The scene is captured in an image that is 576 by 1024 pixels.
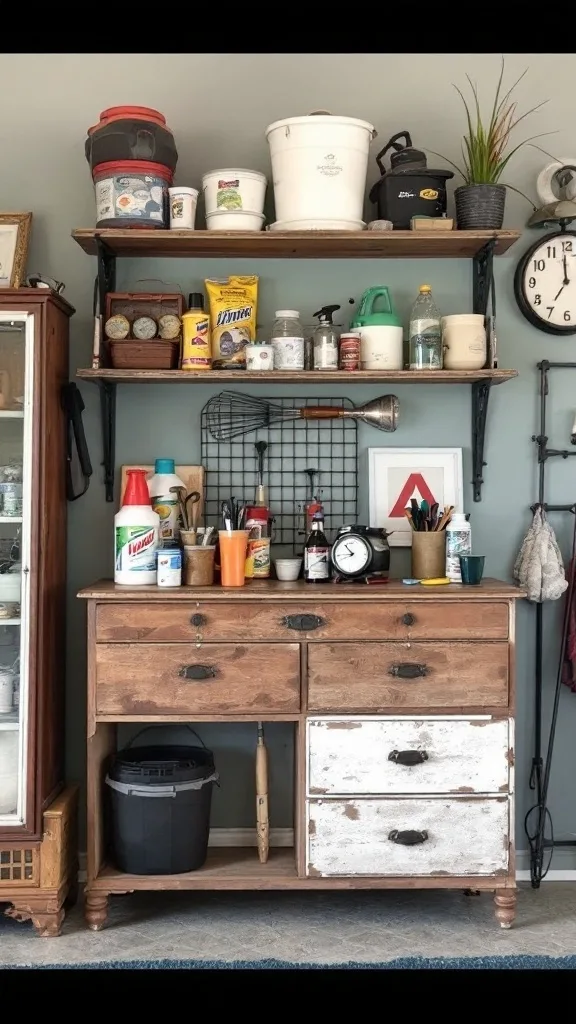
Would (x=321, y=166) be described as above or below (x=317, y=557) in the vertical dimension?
above

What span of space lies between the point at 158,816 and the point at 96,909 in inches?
12.3

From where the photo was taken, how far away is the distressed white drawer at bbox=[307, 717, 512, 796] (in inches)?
118

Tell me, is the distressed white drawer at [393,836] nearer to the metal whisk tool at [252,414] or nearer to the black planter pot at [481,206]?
the metal whisk tool at [252,414]

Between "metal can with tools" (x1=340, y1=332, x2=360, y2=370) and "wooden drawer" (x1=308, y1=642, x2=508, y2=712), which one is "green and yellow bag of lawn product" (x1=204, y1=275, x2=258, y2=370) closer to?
"metal can with tools" (x1=340, y1=332, x2=360, y2=370)

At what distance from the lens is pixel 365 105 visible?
3520 mm

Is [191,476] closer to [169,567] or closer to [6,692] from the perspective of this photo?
[169,567]

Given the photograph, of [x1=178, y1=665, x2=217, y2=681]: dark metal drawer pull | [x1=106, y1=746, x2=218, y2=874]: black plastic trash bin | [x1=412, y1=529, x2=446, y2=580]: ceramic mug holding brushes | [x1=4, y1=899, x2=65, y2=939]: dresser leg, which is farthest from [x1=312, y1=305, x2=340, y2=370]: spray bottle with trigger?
[x1=4, y1=899, x2=65, y2=939]: dresser leg

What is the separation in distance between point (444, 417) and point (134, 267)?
3.80 feet

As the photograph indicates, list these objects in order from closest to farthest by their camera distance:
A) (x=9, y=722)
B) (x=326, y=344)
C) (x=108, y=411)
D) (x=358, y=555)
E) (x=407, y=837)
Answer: (x=407, y=837)
(x=9, y=722)
(x=358, y=555)
(x=326, y=344)
(x=108, y=411)

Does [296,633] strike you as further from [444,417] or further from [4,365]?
[4,365]

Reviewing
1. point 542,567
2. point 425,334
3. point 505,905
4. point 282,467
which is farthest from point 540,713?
point 425,334

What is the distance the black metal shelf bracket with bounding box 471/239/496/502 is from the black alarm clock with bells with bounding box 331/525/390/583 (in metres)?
0.49

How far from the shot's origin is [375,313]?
3377mm
